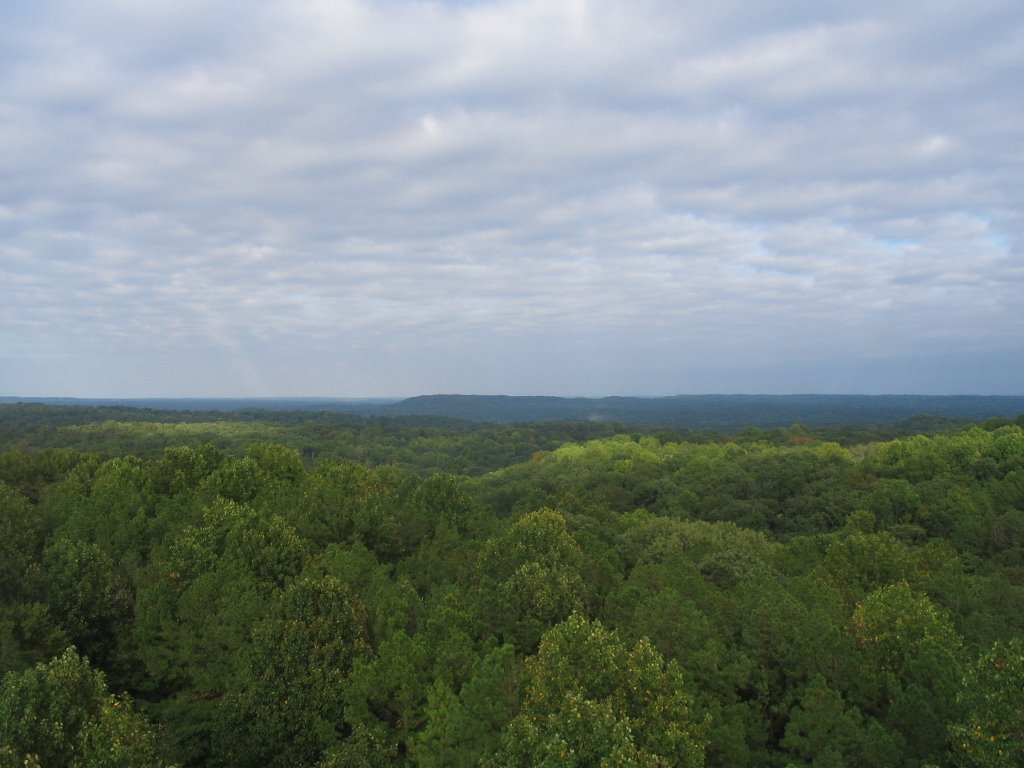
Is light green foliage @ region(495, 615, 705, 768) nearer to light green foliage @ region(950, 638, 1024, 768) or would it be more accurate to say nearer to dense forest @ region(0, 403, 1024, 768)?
dense forest @ region(0, 403, 1024, 768)

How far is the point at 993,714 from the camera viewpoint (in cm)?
1589

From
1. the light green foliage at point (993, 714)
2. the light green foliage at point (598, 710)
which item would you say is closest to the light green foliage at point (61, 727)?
the light green foliage at point (598, 710)

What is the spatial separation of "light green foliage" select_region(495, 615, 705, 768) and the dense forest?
75 mm

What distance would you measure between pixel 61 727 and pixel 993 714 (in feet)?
75.5

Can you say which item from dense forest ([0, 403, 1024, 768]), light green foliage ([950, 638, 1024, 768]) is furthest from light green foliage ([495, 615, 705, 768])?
light green foliage ([950, 638, 1024, 768])

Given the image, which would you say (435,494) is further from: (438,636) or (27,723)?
(27,723)

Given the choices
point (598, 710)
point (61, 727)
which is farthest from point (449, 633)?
point (61, 727)

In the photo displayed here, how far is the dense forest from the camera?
17844 mm

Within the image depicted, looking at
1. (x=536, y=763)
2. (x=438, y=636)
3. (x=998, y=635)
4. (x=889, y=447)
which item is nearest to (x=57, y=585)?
(x=438, y=636)

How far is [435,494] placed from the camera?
153 feet

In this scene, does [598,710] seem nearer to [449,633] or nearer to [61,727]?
[449,633]

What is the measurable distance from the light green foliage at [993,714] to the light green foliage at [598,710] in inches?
243

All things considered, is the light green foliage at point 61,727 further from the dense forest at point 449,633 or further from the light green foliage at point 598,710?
the light green foliage at point 598,710

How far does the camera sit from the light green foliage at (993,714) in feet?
50.2
